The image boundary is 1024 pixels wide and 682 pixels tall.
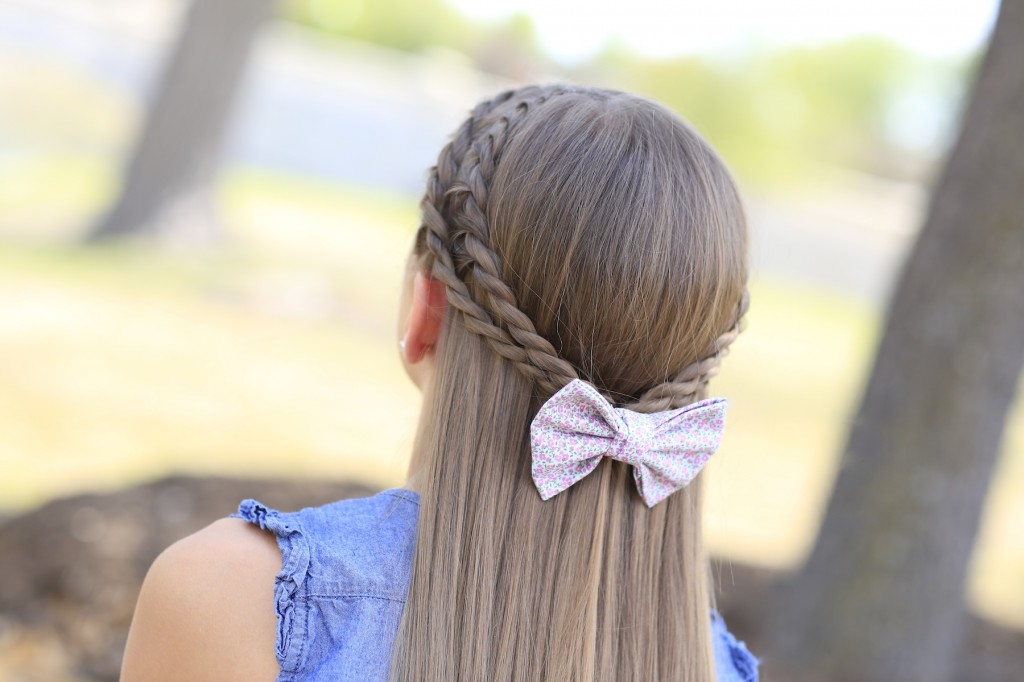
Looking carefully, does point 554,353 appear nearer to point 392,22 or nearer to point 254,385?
point 254,385

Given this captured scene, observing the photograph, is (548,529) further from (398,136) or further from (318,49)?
(318,49)

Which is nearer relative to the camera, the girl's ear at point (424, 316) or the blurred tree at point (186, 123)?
the girl's ear at point (424, 316)

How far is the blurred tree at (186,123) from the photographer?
9227 mm

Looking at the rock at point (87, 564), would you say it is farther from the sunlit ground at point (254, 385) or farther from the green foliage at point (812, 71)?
the green foliage at point (812, 71)

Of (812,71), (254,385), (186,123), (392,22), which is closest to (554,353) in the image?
(254,385)

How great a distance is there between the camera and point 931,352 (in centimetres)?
347

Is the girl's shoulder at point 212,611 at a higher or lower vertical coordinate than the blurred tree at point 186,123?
lower

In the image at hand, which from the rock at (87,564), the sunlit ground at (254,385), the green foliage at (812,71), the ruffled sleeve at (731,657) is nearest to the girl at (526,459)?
the ruffled sleeve at (731,657)

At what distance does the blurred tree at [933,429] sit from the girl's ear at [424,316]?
246cm

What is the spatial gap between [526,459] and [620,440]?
14cm

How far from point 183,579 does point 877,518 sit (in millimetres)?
2889

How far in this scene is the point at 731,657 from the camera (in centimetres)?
183

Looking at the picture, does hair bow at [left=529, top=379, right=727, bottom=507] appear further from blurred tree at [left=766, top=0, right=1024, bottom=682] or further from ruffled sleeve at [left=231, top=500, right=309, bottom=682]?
blurred tree at [left=766, top=0, right=1024, bottom=682]

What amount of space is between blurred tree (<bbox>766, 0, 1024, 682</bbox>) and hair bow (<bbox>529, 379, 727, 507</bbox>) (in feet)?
7.44
